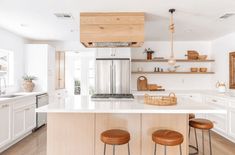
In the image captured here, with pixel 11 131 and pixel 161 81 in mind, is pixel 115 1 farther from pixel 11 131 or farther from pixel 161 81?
pixel 161 81

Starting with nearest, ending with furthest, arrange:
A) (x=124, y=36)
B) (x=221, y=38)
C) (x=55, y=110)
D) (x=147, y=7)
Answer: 1. (x=55, y=110)
2. (x=147, y=7)
3. (x=124, y=36)
4. (x=221, y=38)

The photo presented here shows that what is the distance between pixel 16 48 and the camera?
15.9 ft

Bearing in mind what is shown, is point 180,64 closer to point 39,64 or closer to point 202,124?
point 202,124

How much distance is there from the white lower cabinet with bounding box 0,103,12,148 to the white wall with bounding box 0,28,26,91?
146 cm

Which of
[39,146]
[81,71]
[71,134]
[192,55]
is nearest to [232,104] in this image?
[192,55]

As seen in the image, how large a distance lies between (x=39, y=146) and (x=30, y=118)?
0.87m

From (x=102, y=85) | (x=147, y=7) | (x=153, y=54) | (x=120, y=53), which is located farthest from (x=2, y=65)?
(x=153, y=54)

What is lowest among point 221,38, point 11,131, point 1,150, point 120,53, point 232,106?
point 1,150

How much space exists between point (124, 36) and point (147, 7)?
1.92 feet

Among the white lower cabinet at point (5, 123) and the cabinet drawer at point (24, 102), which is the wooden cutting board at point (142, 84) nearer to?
the cabinet drawer at point (24, 102)

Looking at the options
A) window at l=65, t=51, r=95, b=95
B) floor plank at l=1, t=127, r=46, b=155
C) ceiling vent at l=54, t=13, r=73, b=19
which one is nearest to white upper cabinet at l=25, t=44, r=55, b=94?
floor plank at l=1, t=127, r=46, b=155

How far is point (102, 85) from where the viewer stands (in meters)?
4.62

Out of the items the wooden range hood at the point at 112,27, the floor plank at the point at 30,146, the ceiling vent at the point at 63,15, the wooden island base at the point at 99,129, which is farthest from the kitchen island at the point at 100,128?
the ceiling vent at the point at 63,15

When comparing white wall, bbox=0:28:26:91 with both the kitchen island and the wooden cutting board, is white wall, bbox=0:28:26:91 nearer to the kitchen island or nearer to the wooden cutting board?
the kitchen island
